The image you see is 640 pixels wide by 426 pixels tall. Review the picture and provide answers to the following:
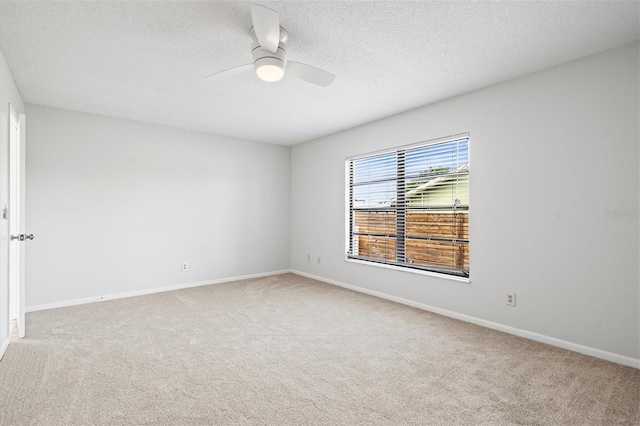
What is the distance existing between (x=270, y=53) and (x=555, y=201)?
2616mm

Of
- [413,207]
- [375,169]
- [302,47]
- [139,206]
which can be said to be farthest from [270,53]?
[139,206]

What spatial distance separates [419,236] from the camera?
4.06 m

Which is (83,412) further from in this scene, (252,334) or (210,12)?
(210,12)

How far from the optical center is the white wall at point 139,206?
12.9ft

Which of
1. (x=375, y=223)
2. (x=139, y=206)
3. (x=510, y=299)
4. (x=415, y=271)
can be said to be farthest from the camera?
(x=375, y=223)

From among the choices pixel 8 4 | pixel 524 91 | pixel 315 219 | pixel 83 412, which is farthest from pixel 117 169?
pixel 524 91

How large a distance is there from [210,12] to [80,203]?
327 cm

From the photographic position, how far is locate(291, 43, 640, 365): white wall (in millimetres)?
2500

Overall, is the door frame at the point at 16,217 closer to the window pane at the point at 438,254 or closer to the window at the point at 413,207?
the window at the point at 413,207

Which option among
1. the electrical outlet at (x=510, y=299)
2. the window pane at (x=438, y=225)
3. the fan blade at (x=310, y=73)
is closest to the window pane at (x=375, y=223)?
the window pane at (x=438, y=225)

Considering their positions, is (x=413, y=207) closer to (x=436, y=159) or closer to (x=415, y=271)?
(x=436, y=159)

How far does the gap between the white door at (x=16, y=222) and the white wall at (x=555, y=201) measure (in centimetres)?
395

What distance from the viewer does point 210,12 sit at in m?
2.10

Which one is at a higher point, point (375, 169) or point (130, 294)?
point (375, 169)
